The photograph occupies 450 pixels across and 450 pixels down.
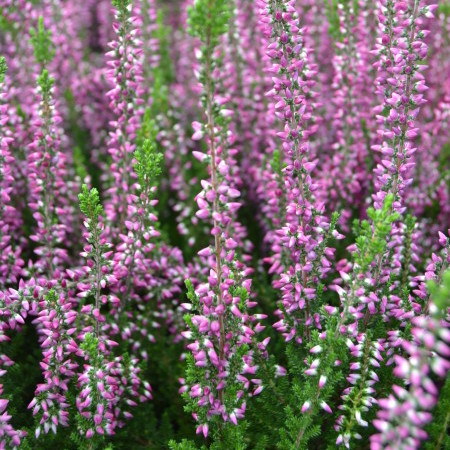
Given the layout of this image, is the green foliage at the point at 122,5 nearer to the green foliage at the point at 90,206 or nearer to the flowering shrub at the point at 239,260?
the flowering shrub at the point at 239,260

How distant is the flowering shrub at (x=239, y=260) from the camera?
257 centimetres

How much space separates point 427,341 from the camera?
179cm

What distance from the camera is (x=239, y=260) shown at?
4.15 m

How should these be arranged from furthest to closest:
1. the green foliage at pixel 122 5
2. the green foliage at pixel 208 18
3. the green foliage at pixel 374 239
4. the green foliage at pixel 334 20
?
1. the green foliage at pixel 334 20
2. the green foliage at pixel 122 5
3. the green foliage at pixel 374 239
4. the green foliage at pixel 208 18

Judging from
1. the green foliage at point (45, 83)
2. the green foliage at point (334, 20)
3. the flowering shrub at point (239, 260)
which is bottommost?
the flowering shrub at point (239, 260)

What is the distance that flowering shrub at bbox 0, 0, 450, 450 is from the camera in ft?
8.43

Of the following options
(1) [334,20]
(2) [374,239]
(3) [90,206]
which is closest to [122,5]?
(3) [90,206]

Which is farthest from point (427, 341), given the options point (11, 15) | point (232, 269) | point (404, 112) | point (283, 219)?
point (11, 15)

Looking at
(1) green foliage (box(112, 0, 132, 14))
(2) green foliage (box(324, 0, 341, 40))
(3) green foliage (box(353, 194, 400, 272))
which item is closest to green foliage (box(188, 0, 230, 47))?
(3) green foliage (box(353, 194, 400, 272))

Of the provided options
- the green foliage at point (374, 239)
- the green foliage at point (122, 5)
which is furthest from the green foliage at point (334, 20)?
the green foliage at point (374, 239)

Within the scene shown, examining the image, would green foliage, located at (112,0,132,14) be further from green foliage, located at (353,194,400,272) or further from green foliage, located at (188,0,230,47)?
green foliage, located at (353,194,400,272)

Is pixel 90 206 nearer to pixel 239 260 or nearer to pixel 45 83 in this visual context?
pixel 45 83

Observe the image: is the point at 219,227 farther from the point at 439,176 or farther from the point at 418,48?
the point at 439,176

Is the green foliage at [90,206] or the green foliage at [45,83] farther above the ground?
the green foliage at [45,83]
